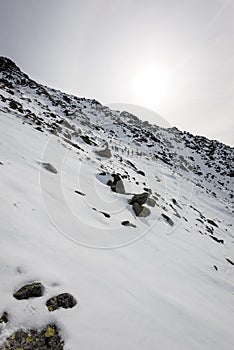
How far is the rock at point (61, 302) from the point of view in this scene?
338cm

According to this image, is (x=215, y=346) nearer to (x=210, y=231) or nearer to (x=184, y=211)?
(x=210, y=231)

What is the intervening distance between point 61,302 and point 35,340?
656mm

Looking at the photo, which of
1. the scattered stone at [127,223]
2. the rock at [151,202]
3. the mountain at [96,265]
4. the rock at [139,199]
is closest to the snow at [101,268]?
the mountain at [96,265]

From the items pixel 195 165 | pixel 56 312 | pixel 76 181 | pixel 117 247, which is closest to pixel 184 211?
pixel 76 181

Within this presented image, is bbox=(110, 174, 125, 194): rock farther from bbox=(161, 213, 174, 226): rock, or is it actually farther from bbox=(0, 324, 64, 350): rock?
bbox=(0, 324, 64, 350): rock

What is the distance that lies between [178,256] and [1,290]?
20.2 ft

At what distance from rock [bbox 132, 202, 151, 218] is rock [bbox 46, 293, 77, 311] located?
638 cm

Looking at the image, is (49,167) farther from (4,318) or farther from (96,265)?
(4,318)

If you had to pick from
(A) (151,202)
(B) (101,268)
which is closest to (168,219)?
(A) (151,202)

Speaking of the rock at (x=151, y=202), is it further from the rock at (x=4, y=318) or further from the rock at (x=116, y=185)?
the rock at (x=4, y=318)

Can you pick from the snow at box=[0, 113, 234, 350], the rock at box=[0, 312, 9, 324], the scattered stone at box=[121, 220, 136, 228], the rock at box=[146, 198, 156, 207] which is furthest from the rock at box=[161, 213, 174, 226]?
the rock at box=[0, 312, 9, 324]

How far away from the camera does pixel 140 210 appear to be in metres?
9.93

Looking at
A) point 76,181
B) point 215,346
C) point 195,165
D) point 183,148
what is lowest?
point 215,346

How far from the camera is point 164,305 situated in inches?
183
